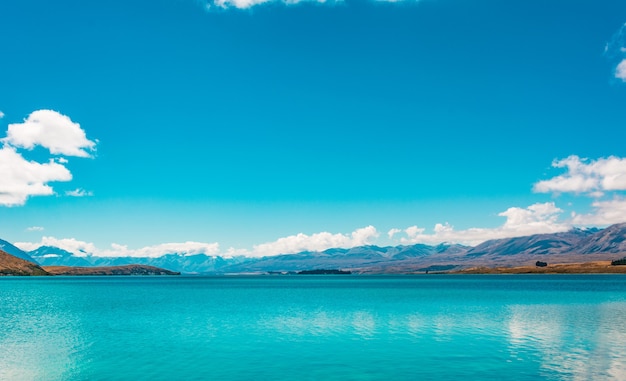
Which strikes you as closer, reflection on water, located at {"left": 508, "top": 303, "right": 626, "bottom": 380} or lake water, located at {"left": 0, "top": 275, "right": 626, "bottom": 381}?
reflection on water, located at {"left": 508, "top": 303, "right": 626, "bottom": 380}

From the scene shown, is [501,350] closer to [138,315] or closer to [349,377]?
[349,377]

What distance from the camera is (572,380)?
3775 centimetres

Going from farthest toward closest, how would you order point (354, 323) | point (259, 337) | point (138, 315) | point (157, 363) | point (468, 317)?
point (138, 315), point (468, 317), point (354, 323), point (259, 337), point (157, 363)

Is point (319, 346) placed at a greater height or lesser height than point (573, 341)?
lesser

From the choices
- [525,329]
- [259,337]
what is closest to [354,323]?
[259,337]

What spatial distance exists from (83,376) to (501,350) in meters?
39.8

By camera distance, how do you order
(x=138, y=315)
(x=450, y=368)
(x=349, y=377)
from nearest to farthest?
(x=349, y=377) < (x=450, y=368) < (x=138, y=315)

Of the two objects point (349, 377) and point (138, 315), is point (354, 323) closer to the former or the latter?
point (349, 377)

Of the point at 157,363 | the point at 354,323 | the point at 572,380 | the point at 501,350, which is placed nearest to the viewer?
the point at 572,380

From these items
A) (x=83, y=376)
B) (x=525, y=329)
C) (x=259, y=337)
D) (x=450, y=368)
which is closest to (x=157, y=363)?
(x=83, y=376)

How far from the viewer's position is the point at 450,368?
43375 millimetres

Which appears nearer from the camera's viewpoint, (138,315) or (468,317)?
(468,317)

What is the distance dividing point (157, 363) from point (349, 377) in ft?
62.0

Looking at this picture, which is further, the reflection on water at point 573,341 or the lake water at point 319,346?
the lake water at point 319,346
